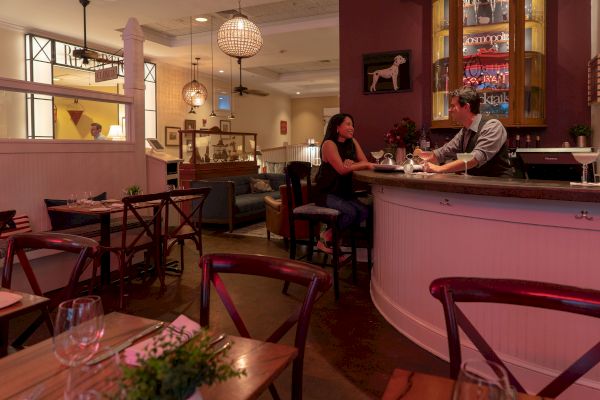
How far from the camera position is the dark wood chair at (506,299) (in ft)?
3.93

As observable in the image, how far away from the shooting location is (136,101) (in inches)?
220

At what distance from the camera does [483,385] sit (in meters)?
0.73

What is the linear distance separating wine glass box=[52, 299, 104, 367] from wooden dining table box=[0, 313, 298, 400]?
0.05m

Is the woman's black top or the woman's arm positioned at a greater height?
the woman's arm

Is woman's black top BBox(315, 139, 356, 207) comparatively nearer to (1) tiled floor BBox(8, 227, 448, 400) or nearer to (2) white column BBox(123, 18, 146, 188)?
(1) tiled floor BBox(8, 227, 448, 400)

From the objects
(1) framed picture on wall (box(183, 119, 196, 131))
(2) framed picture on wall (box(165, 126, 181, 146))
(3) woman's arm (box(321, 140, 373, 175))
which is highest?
(1) framed picture on wall (box(183, 119, 196, 131))

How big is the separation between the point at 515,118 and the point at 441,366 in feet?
10.1

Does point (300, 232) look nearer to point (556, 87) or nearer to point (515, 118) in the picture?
point (515, 118)

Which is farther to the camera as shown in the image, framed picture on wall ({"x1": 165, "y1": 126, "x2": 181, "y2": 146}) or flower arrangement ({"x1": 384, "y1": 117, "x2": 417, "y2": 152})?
framed picture on wall ({"x1": 165, "y1": 126, "x2": 181, "y2": 146})

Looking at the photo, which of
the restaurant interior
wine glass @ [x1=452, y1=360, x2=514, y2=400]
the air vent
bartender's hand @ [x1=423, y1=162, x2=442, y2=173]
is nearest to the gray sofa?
the restaurant interior

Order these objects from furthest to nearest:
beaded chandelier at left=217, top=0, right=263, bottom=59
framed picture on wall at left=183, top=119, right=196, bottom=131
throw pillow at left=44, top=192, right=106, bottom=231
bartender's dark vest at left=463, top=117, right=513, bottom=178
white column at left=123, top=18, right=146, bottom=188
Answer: framed picture on wall at left=183, top=119, right=196, bottom=131, beaded chandelier at left=217, top=0, right=263, bottom=59, white column at left=123, top=18, right=146, bottom=188, throw pillow at left=44, top=192, right=106, bottom=231, bartender's dark vest at left=463, top=117, right=513, bottom=178

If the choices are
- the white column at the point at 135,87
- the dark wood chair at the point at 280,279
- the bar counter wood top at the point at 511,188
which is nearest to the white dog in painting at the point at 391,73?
the bar counter wood top at the point at 511,188

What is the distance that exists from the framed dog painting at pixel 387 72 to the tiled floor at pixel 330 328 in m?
2.11

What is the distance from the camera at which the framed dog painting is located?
209 inches
